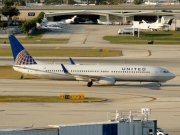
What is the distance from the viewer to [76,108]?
63469 mm

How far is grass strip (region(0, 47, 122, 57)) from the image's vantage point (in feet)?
387

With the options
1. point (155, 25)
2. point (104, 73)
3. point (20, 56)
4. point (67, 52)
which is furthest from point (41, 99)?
point (155, 25)

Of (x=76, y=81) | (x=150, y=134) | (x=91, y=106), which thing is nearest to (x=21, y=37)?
(x=76, y=81)

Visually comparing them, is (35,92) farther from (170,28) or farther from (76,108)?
(170,28)

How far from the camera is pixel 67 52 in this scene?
123375mm

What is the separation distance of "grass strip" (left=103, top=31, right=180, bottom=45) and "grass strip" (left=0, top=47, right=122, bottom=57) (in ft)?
68.3

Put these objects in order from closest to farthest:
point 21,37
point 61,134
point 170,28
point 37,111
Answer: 1. point 61,134
2. point 37,111
3. point 21,37
4. point 170,28

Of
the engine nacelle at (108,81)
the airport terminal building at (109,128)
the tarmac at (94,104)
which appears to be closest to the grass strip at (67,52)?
the tarmac at (94,104)

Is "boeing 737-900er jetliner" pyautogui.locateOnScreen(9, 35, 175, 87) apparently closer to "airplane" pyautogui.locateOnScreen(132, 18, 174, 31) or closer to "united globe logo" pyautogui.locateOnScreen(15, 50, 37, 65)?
"united globe logo" pyautogui.locateOnScreen(15, 50, 37, 65)

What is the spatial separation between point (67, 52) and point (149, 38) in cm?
3980

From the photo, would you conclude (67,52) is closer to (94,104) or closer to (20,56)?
(20,56)

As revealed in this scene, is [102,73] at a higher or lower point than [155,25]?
higher

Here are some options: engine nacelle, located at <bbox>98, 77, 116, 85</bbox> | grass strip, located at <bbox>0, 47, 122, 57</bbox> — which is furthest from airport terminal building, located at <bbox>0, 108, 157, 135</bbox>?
grass strip, located at <bbox>0, 47, 122, 57</bbox>

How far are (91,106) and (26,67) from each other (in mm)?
18034
